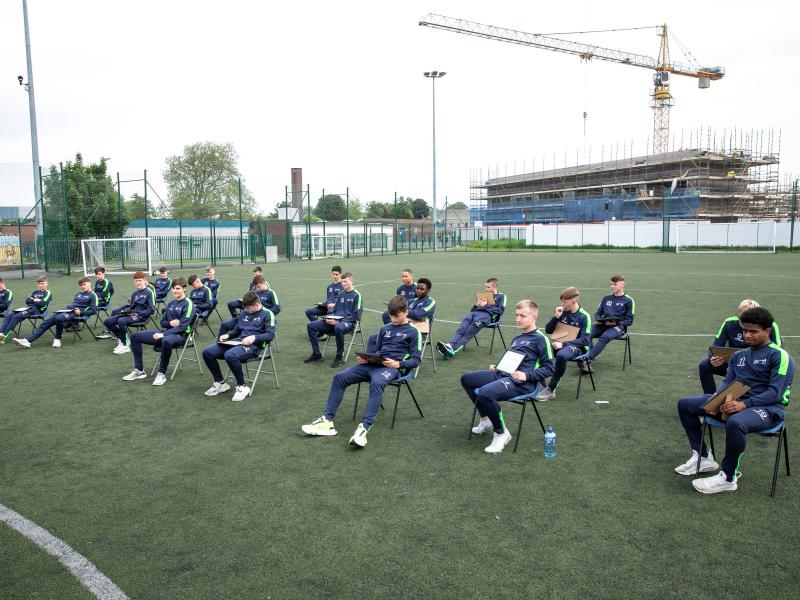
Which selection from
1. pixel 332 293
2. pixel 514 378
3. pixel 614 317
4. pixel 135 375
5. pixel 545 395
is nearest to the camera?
pixel 514 378

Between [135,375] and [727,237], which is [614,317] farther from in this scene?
[727,237]

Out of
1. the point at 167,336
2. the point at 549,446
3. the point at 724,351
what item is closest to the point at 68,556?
the point at 549,446

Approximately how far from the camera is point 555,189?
89.1 m

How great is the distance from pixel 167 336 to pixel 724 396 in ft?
23.7

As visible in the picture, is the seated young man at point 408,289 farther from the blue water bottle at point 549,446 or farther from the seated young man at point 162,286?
the seated young man at point 162,286

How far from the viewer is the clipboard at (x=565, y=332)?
840cm

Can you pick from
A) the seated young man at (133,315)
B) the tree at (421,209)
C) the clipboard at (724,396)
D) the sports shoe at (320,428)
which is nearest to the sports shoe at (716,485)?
the clipboard at (724,396)

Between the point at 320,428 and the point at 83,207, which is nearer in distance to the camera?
the point at 320,428

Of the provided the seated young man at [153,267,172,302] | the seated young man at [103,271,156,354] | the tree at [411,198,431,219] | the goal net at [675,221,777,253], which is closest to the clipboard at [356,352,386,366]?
the seated young man at [103,271,156,354]

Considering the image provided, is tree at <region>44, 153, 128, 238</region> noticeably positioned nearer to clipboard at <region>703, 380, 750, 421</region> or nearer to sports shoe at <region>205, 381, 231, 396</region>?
sports shoe at <region>205, 381, 231, 396</region>

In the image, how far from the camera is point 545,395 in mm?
7875

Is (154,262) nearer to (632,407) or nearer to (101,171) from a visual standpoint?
(101,171)

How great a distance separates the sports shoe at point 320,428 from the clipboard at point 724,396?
146 inches

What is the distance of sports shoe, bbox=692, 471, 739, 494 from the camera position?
5.02 m
